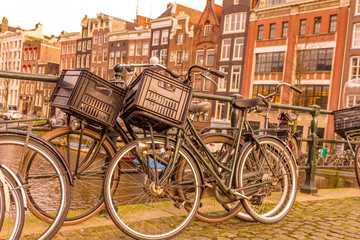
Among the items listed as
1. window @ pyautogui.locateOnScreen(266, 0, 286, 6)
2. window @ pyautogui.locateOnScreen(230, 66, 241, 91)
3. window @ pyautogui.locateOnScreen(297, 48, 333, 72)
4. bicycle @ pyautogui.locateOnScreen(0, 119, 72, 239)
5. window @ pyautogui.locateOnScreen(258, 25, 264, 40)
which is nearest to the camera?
bicycle @ pyautogui.locateOnScreen(0, 119, 72, 239)

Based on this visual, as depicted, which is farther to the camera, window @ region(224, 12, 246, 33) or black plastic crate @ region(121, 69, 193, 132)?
window @ region(224, 12, 246, 33)

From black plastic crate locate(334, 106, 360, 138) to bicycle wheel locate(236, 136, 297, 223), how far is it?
2.28m

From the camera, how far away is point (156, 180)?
282 centimetres

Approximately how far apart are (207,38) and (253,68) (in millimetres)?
6172

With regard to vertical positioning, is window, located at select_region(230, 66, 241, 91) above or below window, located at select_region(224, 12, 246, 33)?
below

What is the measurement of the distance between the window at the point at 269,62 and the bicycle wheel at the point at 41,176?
1170 inches

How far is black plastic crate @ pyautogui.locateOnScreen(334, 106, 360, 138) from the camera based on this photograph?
217 inches

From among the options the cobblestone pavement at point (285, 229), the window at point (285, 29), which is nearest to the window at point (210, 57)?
the window at point (285, 29)

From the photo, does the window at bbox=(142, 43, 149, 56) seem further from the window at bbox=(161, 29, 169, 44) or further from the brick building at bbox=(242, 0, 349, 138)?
the brick building at bbox=(242, 0, 349, 138)

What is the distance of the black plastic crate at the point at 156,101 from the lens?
2627 mm

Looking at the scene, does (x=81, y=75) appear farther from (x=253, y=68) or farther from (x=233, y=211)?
Result: (x=253, y=68)

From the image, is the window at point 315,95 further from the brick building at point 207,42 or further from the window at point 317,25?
the brick building at point 207,42

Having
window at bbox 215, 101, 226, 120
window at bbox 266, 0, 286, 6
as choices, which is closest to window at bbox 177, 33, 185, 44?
window at bbox 215, 101, 226, 120

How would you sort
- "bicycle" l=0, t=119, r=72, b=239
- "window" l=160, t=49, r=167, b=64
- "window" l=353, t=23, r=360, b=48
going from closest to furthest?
"bicycle" l=0, t=119, r=72, b=239 < "window" l=353, t=23, r=360, b=48 < "window" l=160, t=49, r=167, b=64
